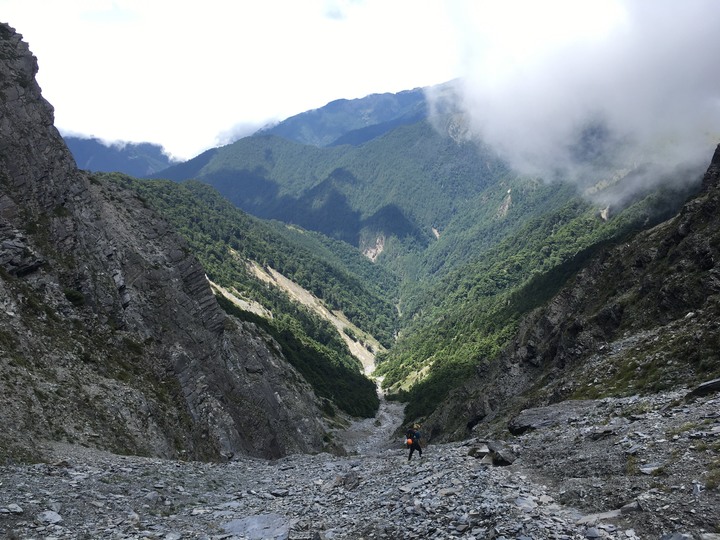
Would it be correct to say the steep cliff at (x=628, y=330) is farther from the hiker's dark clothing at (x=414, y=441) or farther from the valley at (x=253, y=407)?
the hiker's dark clothing at (x=414, y=441)

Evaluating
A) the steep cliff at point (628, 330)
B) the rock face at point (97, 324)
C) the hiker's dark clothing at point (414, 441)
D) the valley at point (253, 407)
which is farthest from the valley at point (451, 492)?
the steep cliff at point (628, 330)

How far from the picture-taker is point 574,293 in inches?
3285

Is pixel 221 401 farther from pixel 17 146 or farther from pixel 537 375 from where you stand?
pixel 537 375

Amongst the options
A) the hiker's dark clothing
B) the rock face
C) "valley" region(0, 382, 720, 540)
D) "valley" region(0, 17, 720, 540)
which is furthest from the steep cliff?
the rock face

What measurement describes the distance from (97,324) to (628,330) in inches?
2009

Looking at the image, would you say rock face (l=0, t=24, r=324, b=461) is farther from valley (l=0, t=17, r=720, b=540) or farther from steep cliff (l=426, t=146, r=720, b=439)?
steep cliff (l=426, t=146, r=720, b=439)

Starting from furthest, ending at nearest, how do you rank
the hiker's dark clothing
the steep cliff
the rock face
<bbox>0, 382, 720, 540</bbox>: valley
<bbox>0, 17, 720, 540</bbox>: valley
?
the steep cliff → the rock face → the hiker's dark clothing → <bbox>0, 17, 720, 540</bbox>: valley → <bbox>0, 382, 720, 540</bbox>: valley

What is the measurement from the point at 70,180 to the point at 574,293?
232ft

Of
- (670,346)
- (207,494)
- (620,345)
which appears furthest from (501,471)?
(620,345)

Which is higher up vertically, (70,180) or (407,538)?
(70,180)

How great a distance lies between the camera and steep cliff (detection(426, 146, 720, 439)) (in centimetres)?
3863

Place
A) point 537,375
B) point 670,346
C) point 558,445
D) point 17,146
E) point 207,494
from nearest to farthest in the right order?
1. point 558,445
2. point 207,494
3. point 670,346
4. point 17,146
5. point 537,375

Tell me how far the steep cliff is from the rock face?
107ft

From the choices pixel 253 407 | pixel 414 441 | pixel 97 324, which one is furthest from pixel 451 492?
pixel 253 407
